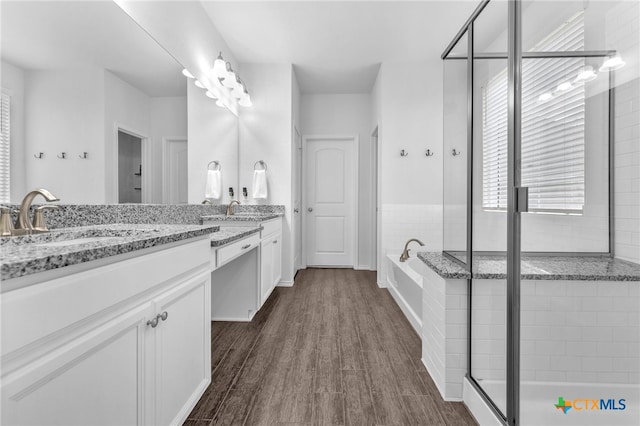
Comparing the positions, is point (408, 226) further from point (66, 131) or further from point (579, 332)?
point (66, 131)

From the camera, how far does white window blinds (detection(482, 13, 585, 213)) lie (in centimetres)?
90

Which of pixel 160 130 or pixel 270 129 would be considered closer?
pixel 160 130

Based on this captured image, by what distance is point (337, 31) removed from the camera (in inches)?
118

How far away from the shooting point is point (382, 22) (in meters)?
2.87

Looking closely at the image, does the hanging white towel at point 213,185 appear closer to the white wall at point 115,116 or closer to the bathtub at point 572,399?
the white wall at point 115,116

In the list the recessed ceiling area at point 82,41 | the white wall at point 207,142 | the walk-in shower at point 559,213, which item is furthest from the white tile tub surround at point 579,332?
the white wall at point 207,142

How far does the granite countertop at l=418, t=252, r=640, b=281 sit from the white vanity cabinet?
1243 millimetres

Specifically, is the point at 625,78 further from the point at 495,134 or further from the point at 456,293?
the point at 456,293

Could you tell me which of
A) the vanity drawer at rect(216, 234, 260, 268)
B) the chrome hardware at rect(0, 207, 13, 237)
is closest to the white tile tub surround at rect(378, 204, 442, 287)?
the vanity drawer at rect(216, 234, 260, 268)

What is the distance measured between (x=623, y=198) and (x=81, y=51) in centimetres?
210

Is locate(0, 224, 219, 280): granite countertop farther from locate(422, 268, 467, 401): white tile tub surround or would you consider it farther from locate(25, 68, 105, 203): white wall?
locate(422, 268, 467, 401): white tile tub surround

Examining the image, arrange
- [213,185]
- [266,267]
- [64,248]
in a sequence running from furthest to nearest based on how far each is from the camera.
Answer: [213,185] → [266,267] → [64,248]

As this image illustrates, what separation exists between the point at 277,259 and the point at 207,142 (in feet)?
4.64

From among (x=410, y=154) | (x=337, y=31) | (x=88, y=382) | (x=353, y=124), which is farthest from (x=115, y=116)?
(x=353, y=124)
